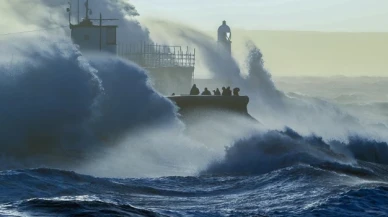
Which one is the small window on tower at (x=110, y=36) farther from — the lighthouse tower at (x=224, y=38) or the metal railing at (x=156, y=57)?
the lighthouse tower at (x=224, y=38)

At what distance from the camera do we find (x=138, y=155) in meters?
28.4

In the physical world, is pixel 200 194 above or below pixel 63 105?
below

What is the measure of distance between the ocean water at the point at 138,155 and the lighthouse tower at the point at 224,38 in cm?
1905

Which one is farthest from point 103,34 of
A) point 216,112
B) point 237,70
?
point 237,70

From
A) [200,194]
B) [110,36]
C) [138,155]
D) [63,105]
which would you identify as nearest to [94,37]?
[110,36]

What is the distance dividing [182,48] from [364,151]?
26.1 meters

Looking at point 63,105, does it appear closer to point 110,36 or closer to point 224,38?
point 110,36

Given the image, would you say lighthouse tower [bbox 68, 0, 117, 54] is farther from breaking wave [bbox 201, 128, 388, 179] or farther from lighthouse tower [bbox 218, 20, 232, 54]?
lighthouse tower [bbox 218, 20, 232, 54]

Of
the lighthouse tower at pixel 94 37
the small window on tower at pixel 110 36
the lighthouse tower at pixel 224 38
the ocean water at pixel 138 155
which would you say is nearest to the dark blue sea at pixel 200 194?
the ocean water at pixel 138 155

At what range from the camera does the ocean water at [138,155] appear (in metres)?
19.1

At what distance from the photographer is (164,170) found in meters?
25.9

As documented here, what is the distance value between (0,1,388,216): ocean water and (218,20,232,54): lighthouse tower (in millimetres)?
19045

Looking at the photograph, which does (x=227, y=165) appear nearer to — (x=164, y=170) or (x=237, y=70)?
(x=164, y=170)

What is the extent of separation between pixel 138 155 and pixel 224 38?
1275 inches
